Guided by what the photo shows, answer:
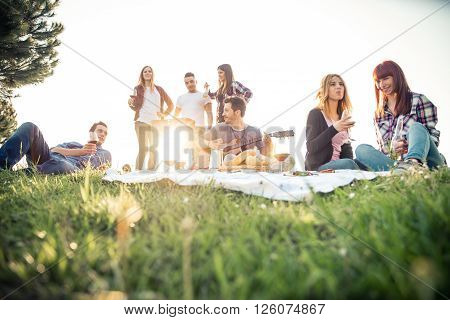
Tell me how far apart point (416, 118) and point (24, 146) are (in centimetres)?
511

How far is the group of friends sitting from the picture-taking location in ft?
11.9

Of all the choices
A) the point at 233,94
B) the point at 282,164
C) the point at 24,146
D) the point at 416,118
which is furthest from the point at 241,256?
the point at 233,94

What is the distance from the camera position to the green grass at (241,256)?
973mm

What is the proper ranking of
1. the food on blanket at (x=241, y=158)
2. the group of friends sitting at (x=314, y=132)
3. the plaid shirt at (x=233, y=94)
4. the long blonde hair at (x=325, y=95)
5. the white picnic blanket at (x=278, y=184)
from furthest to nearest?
the plaid shirt at (x=233, y=94)
the food on blanket at (x=241, y=158)
the long blonde hair at (x=325, y=95)
the group of friends sitting at (x=314, y=132)
the white picnic blanket at (x=278, y=184)

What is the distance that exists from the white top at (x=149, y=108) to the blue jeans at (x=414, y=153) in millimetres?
3999

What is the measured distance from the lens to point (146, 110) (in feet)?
20.0

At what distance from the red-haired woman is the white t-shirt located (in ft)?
11.0

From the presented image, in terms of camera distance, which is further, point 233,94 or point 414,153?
point 233,94

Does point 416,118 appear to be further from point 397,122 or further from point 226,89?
point 226,89

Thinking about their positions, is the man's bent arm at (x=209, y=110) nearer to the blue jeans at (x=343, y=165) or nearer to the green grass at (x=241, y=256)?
the blue jeans at (x=343, y=165)

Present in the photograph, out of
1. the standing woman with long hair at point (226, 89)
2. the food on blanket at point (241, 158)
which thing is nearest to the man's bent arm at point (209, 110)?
the standing woman with long hair at point (226, 89)

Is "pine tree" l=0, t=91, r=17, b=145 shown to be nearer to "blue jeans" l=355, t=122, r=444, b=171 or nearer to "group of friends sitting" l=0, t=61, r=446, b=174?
"group of friends sitting" l=0, t=61, r=446, b=174

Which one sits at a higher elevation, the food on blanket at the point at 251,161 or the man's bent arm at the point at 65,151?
the man's bent arm at the point at 65,151

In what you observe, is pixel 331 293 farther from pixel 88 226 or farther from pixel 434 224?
pixel 88 226
